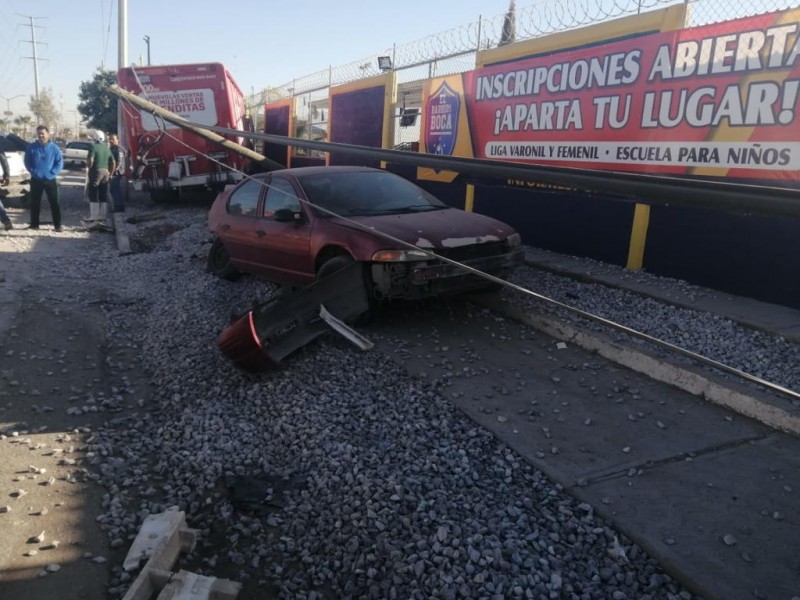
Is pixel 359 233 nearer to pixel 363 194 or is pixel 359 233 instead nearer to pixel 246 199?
pixel 363 194

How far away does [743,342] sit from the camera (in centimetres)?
527

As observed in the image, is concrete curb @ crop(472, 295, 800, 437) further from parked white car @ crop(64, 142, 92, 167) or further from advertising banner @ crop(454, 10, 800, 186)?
parked white car @ crop(64, 142, 92, 167)

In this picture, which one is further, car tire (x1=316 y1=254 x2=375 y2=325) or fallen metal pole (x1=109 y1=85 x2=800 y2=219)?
car tire (x1=316 y1=254 x2=375 y2=325)

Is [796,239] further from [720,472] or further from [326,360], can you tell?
[326,360]

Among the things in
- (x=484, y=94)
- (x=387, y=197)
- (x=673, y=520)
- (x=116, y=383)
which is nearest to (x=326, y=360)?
(x=116, y=383)

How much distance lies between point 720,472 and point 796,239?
10.8ft

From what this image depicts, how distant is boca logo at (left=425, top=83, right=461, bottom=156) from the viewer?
412 inches

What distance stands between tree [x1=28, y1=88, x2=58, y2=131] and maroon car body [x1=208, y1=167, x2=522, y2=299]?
82.7m

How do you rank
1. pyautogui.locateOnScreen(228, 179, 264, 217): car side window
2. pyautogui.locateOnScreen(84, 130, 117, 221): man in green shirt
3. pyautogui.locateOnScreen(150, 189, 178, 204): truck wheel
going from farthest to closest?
1. pyautogui.locateOnScreen(150, 189, 178, 204): truck wheel
2. pyautogui.locateOnScreen(84, 130, 117, 221): man in green shirt
3. pyautogui.locateOnScreen(228, 179, 264, 217): car side window

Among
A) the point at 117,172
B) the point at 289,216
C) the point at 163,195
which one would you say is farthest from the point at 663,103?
the point at 163,195

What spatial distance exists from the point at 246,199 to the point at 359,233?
244 centimetres

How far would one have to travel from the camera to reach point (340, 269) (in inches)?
236

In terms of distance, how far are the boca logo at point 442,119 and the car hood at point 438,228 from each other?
4.20 meters

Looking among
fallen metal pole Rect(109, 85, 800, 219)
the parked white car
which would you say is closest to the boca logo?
fallen metal pole Rect(109, 85, 800, 219)
